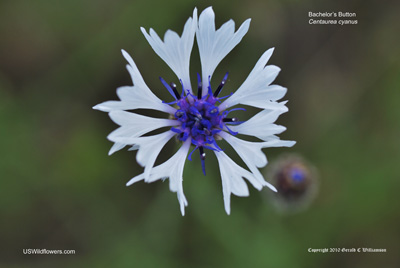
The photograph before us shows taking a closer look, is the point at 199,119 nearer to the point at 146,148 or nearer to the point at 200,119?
the point at 200,119

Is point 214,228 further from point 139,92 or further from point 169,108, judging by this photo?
point 139,92

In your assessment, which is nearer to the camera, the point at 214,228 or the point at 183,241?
the point at 214,228

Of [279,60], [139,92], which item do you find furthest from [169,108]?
[279,60]

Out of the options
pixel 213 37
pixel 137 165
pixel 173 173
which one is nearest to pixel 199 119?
pixel 173 173

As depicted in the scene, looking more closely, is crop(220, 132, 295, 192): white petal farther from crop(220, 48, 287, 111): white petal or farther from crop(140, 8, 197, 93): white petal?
crop(140, 8, 197, 93): white petal

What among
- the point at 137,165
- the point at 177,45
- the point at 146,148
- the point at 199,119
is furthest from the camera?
the point at 137,165

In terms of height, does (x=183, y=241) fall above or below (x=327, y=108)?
below

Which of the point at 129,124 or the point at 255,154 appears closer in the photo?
the point at 129,124
